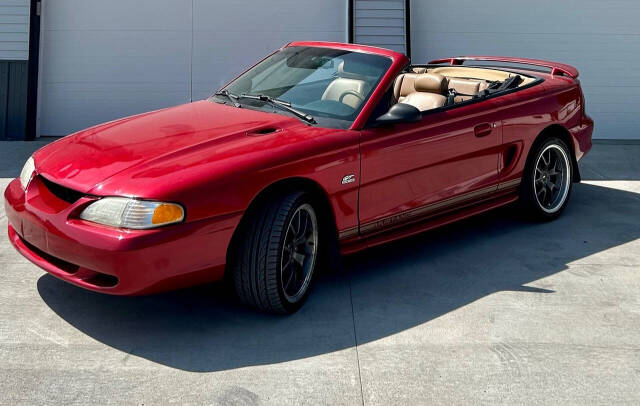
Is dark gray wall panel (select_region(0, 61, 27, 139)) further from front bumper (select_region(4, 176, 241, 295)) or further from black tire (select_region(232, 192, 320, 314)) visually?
black tire (select_region(232, 192, 320, 314))

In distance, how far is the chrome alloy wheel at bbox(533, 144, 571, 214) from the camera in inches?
251

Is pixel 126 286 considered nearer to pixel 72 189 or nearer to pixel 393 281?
pixel 72 189

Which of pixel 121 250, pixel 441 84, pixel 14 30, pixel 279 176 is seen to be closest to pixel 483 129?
pixel 441 84

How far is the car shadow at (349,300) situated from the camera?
13.6 feet

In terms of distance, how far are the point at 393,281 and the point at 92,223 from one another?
1.94 metres

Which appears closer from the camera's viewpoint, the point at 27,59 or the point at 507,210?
the point at 507,210

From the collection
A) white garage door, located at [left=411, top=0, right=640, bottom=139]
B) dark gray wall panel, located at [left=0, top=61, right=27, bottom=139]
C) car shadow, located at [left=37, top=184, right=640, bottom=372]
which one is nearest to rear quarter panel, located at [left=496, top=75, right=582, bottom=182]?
car shadow, located at [left=37, top=184, right=640, bottom=372]

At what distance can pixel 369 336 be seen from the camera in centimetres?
429

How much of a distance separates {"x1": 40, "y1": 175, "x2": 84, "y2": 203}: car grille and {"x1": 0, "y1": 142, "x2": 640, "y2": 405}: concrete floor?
2.17ft

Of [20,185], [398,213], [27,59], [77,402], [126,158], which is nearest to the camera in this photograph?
[77,402]

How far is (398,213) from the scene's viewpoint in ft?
16.8

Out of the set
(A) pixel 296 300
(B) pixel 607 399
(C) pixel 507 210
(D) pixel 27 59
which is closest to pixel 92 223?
(A) pixel 296 300

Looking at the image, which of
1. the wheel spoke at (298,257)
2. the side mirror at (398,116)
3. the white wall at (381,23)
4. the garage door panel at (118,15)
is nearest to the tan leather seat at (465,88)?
the side mirror at (398,116)

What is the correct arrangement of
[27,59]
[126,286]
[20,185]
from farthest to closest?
1. [27,59]
2. [20,185]
3. [126,286]
